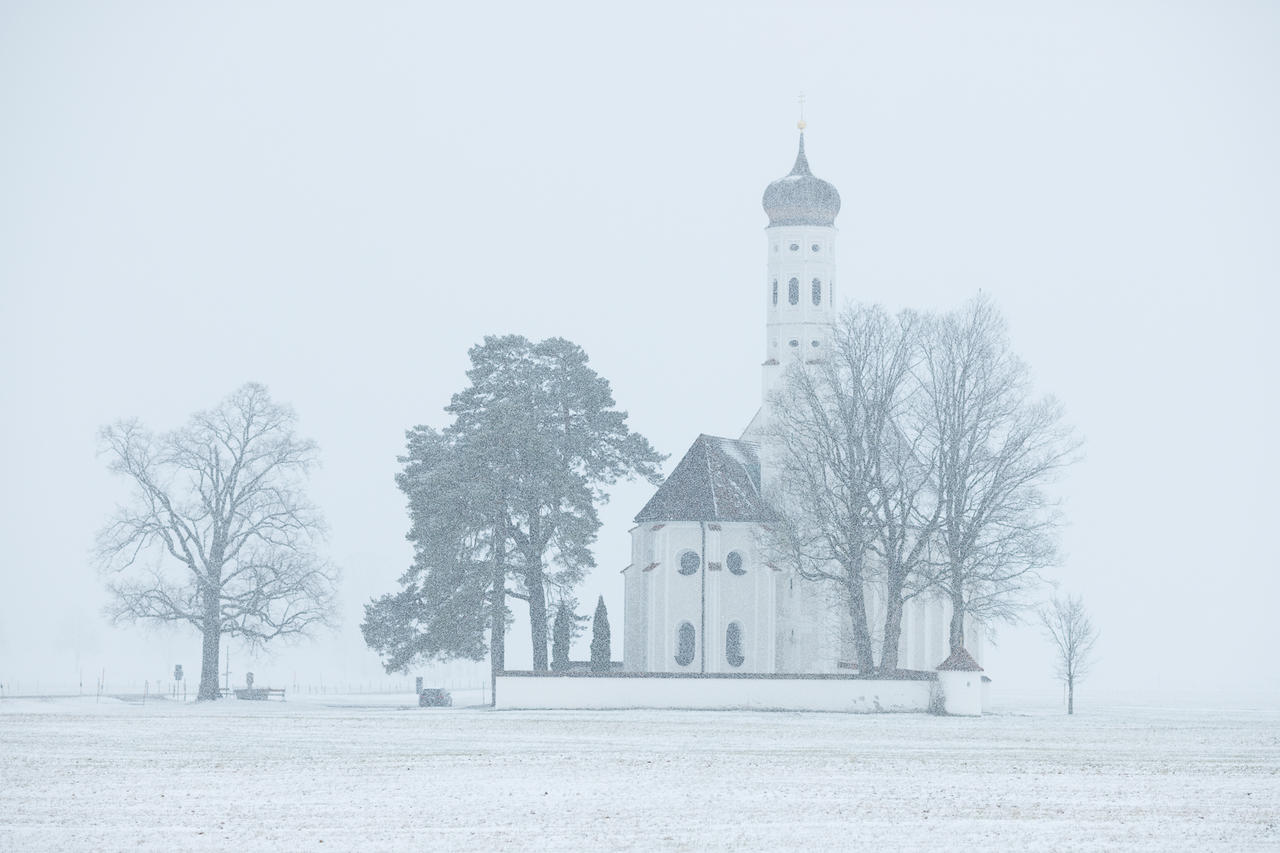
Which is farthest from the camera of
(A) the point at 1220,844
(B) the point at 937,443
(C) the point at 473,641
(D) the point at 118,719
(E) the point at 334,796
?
(C) the point at 473,641

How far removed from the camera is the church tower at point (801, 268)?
3354 inches

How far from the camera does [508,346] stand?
7362 centimetres

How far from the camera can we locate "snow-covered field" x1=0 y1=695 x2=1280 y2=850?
1089 inches

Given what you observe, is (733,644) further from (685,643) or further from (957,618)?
(957,618)

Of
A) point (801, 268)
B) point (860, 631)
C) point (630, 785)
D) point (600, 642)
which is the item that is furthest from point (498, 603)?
point (630, 785)

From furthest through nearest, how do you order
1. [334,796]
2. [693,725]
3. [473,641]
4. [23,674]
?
[23,674]
[473,641]
[693,725]
[334,796]

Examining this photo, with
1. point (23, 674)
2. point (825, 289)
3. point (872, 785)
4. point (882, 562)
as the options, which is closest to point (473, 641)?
point (882, 562)

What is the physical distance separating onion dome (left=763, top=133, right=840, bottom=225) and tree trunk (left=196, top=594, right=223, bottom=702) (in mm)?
30788

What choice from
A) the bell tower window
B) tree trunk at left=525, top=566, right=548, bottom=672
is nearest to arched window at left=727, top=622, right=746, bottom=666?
the bell tower window

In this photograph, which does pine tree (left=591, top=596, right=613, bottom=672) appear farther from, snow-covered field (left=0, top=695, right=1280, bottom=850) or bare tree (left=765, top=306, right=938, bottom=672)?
snow-covered field (left=0, top=695, right=1280, bottom=850)

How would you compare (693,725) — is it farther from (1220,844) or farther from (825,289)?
(825,289)

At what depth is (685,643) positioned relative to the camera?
77.4 metres

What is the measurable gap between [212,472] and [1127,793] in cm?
4608

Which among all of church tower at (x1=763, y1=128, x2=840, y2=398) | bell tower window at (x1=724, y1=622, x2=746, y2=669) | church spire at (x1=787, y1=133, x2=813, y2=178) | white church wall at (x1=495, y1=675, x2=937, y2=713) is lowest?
white church wall at (x1=495, y1=675, x2=937, y2=713)
